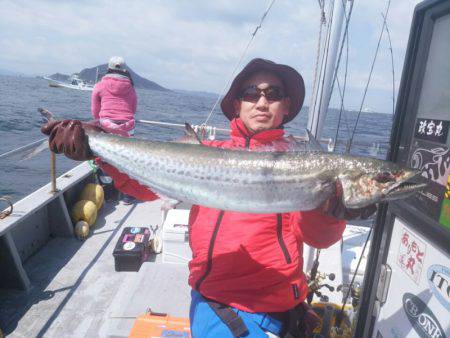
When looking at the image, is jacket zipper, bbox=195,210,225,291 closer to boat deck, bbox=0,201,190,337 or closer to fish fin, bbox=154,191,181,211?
fish fin, bbox=154,191,181,211

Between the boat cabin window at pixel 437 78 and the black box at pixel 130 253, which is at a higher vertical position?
the boat cabin window at pixel 437 78

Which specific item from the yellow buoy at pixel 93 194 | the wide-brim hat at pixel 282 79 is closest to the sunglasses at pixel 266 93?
the wide-brim hat at pixel 282 79

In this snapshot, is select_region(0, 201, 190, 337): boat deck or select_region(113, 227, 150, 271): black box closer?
select_region(0, 201, 190, 337): boat deck

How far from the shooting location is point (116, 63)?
8820 mm

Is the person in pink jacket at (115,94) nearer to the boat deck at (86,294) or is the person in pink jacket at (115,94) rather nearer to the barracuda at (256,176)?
the boat deck at (86,294)

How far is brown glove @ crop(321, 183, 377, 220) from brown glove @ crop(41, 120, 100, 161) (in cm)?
220

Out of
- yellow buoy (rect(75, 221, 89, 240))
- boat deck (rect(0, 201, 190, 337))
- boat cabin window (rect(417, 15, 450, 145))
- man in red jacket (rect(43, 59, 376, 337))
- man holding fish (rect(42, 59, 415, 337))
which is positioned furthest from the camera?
yellow buoy (rect(75, 221, 89, 240))

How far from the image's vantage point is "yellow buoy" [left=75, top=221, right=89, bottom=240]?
287 inches

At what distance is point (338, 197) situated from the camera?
8.53 ft

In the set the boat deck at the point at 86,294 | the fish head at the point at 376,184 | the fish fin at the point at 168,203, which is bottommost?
the boat deck at the point at 86,294

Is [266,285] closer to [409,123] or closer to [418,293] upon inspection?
[418,293]

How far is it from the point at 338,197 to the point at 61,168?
1761cm

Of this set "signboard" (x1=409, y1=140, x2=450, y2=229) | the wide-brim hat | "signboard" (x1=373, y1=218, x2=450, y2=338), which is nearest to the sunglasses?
the wide-brim hat

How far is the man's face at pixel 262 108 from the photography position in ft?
11.0
